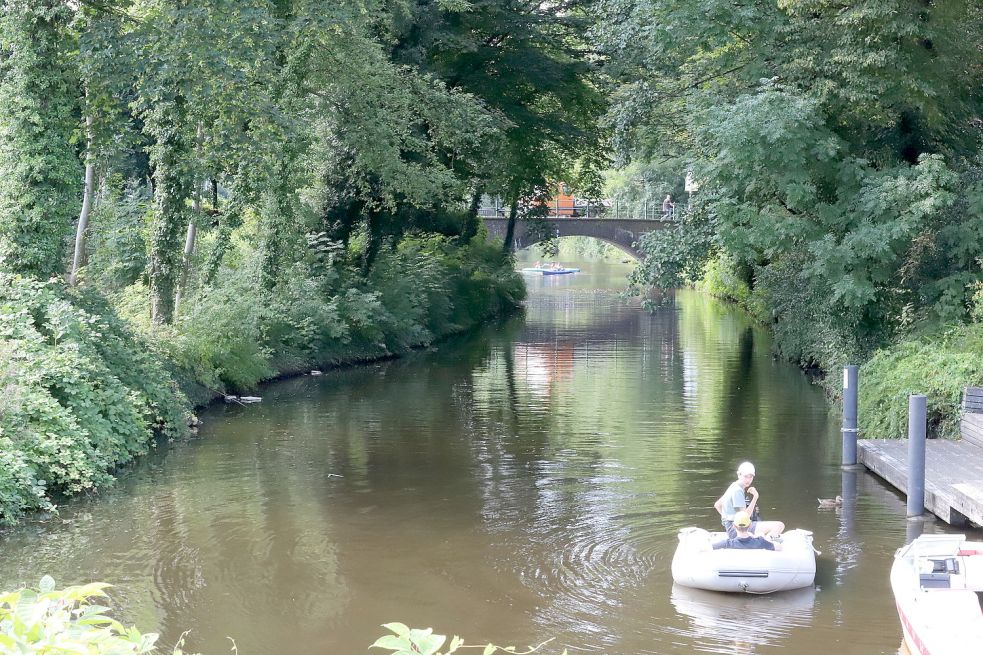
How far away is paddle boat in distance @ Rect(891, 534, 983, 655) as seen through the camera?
790 centimetres

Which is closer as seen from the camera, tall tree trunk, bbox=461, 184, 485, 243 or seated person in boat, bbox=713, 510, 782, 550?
seated person in boat, bbox=713, 510, 782, 550

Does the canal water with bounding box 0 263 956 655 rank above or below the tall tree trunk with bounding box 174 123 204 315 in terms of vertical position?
below

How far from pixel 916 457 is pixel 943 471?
3.31 feet

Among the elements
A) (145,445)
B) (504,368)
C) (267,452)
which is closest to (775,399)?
(504,368)

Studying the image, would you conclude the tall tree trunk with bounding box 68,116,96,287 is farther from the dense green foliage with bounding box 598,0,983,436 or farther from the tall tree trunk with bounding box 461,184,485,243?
the tall tree trunk with bounding box 461,184,485,243

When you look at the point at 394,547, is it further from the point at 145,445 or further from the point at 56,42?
the point at 56,42

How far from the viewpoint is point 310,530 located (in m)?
A: 12.6

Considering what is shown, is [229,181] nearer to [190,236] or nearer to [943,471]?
[190,236]

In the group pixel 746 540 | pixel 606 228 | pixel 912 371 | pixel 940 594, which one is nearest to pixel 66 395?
pixel 746 540

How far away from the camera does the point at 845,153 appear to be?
19.8 metres

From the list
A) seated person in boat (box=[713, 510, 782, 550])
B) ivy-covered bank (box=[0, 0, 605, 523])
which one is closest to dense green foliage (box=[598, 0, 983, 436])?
ivy-covered bank (box=[0, 0, 605, 523])

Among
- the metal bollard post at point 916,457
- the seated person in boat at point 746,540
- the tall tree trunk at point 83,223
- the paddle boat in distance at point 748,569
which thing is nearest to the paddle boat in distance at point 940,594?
the paddle boat in distance at point 748,569

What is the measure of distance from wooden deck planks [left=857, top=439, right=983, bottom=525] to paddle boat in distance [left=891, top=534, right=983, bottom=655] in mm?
2290

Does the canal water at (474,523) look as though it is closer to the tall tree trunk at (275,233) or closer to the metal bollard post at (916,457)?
the metal bollard post at (916,457)
